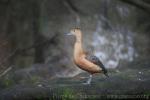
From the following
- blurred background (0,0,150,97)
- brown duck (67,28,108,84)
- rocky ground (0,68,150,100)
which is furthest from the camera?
blurred background (0,0,150,97)

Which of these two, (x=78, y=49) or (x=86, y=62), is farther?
(x=78, y=49)

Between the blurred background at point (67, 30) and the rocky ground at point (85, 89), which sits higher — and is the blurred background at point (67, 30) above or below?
above

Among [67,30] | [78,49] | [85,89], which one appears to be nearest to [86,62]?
[78,49]

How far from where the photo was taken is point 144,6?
11555 mm

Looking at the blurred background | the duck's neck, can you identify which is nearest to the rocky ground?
the duck's neck

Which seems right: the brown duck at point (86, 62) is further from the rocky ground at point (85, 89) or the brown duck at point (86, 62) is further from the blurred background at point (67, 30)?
the blurred background at point (67, 30)

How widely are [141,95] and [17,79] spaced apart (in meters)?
3.53

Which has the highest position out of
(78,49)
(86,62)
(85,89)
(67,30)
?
(67,30)

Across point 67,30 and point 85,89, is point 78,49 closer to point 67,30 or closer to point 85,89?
point 85,89

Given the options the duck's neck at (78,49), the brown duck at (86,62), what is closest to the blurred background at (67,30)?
the duck's neck at (78,49)

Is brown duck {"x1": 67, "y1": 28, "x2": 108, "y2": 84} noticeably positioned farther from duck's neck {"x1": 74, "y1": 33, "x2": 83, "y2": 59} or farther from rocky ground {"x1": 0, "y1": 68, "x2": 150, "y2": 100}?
rocky ground {"x1": 0, "y1": 68, "x2": 150, "y2": 100}

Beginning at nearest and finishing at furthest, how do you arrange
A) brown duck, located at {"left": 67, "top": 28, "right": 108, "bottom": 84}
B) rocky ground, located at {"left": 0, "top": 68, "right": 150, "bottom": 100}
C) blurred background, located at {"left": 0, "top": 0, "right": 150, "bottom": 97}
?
rocky ground, located at {"left": 0, "top": 68, "right": 150, "bottom": 100} < brown duck, located at {"left": 67, "top": 28, "right": 108, "bottom": 84} < blurred background, located at {"left": 0, "top": 0, "right": 150, "bottom": 97}

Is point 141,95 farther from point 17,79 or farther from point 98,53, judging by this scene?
point 98,53

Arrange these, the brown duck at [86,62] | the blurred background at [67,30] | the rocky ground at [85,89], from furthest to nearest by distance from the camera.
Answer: the blurred background at [67,30] → the brown duck at [86,62] → the rocky ground at [85,89]
